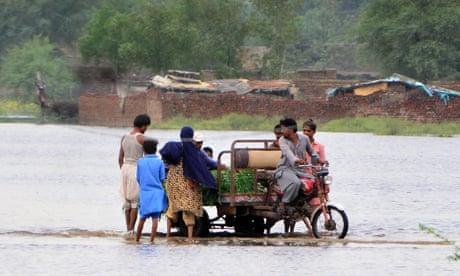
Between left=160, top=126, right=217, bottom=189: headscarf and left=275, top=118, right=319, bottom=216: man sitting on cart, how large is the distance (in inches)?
35.3

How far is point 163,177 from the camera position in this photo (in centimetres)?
1505

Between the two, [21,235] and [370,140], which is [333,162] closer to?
[370,140]

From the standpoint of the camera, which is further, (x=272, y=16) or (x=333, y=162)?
(x=272, y=16)

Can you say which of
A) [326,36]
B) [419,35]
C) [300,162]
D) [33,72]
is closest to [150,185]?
[300,162]

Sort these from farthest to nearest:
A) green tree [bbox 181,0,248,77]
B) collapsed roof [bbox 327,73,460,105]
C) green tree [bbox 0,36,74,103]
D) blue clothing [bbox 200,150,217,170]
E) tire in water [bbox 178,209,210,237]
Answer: green tree [bbox 0,36,74,103], green tree [bbox 181,0,248,77], collapsed roof [bbox 327,73,460,105], tire in water [bbox 178,209,210,237], blue clothing [bbox 200,150,217,170]

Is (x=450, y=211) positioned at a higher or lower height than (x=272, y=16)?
lower

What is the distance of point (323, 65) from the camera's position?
8569 cm

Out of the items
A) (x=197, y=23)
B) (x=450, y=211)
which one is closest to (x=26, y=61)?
(x=197, y=23)

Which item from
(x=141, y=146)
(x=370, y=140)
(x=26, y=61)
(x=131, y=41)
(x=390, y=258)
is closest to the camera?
(x=390, y=258)

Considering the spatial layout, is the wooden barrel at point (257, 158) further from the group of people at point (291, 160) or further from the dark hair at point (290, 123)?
the dark hair at point (290, 123)

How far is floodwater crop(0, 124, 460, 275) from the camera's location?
13445mm

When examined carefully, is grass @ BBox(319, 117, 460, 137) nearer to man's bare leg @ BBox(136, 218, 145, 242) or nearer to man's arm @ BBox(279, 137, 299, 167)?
man's arm @ BBox(279, 137, 299, 167)

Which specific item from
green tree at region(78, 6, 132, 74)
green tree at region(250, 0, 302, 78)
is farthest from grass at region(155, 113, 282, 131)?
green tree at region(250, 0, 302, 78)

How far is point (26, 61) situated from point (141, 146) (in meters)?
69.0
